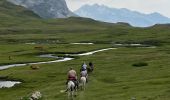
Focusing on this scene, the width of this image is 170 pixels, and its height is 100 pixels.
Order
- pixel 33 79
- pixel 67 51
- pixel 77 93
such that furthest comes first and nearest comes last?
pixel 67 51
pixel 33 79
pixel 77 93

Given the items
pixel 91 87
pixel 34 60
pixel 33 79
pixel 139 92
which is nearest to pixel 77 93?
A: pixel 91 87

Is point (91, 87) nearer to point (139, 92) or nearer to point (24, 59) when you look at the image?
point (139, 92)

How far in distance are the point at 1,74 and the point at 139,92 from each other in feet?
170

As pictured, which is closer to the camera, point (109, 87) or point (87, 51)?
point (109, 87)

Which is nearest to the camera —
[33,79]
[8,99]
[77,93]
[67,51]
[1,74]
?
[77,93]

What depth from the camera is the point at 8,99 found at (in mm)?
66062

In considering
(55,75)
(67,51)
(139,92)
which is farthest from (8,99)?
(67,51)

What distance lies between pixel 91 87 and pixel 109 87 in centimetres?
362

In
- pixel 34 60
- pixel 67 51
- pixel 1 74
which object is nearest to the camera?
pixel 1 74

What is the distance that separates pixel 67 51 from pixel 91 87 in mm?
96005

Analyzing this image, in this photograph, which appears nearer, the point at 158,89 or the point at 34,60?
the point at 158,89

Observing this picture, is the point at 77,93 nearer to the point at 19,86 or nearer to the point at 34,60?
the point at 19,86

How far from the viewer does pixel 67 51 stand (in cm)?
16212

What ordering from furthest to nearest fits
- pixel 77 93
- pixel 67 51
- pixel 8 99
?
1. pixel 67 51
2. pixel 8 99
3. pixel 77 93
